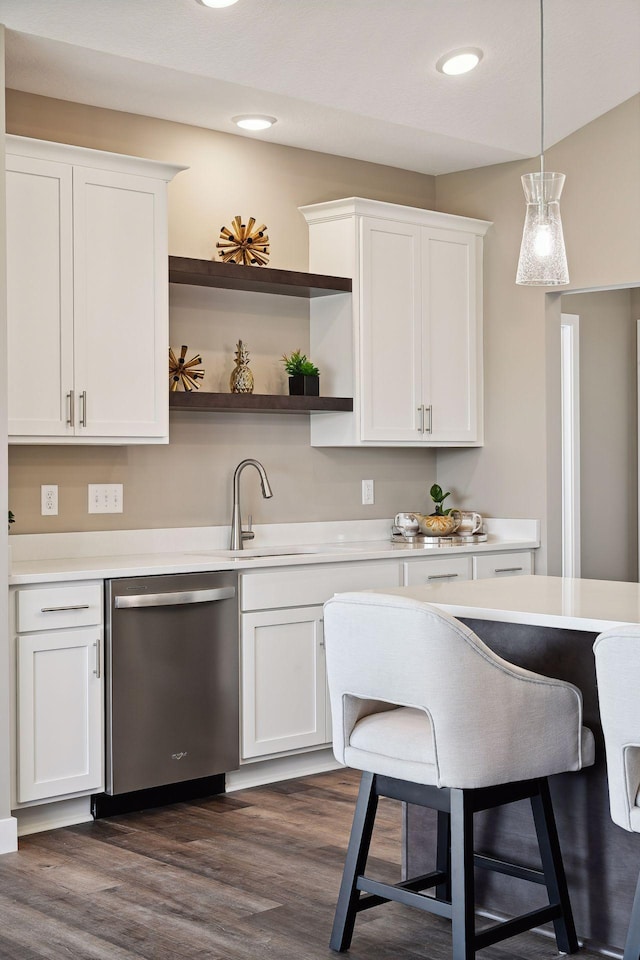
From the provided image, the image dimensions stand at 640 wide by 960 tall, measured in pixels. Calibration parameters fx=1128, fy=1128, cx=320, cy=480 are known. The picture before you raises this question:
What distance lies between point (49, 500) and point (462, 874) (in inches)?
94.4

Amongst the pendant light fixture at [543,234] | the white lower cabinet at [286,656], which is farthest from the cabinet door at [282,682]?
the pendant light fixture at [543,234]

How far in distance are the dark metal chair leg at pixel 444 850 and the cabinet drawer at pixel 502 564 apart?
7.00 feet

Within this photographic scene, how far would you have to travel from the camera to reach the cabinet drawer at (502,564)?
5.08 meters

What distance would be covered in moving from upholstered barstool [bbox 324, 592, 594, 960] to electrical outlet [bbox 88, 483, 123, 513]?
1996 millimetres

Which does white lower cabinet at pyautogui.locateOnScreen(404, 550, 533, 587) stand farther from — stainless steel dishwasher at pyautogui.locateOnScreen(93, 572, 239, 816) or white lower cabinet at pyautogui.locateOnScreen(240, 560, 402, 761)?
stainless steel dishwasher at pyautogui.locateOnScreen(93, 572, 239, 816)

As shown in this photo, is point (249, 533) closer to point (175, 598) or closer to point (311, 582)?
point (311, 582)

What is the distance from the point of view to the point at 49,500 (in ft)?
14.0

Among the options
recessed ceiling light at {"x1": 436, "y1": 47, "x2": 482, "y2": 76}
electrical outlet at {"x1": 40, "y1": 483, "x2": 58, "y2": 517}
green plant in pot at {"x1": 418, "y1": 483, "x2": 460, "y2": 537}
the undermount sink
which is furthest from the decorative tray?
recessed ceiling light at {"x1": 436, "y1": 47, "x2": 482, "y2": 76}

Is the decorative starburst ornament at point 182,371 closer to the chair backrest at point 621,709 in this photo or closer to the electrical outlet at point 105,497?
the electrical outlet at point 105,497

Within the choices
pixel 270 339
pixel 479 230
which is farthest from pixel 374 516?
pixel 479 230

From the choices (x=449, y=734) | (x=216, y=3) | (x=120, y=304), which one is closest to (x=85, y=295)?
(x=120, y=304)

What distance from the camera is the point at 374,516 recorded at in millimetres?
5484

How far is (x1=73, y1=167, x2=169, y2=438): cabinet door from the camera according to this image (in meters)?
4.06

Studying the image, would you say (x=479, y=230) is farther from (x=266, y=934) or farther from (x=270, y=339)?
(x=266, y=934)
